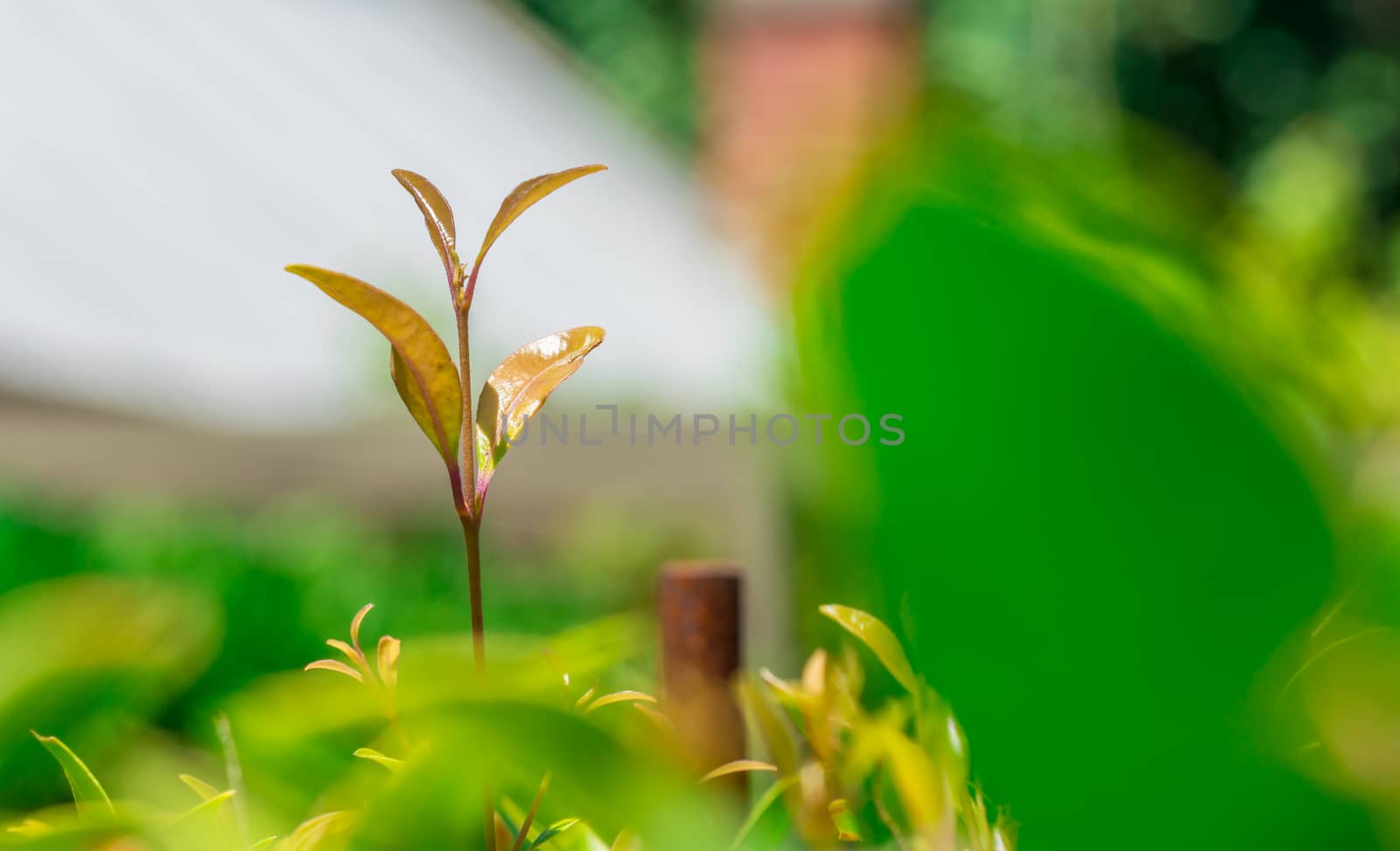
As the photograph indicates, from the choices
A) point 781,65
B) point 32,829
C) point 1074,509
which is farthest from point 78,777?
point 781,65

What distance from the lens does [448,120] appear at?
3133 millimetres

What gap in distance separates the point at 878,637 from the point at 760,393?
0.20m

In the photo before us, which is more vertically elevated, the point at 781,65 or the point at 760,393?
the point at 781,65

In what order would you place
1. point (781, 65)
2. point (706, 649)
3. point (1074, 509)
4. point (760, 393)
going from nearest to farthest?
point (1074, 509), point (706, 649), point (760, 393), point (781, 65)

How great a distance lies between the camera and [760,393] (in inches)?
13.2

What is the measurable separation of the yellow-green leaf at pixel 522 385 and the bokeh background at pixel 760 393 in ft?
0.10

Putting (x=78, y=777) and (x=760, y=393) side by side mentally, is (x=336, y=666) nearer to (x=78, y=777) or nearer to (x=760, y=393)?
(x=78, y=777)

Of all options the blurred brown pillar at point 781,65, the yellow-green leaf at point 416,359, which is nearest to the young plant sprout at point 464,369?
the yellow-green leaf at point 416,359

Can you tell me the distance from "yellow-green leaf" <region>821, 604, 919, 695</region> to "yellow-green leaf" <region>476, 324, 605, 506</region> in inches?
1.7

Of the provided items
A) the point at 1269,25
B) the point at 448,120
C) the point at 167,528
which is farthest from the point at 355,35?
the point at 1269,25

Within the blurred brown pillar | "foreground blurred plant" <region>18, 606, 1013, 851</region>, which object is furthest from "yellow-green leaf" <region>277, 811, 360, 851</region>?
the blurred brown pillar

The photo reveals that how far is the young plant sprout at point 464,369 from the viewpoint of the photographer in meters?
0.13

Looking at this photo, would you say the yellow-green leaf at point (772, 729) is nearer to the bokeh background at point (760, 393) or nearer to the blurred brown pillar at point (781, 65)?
the bokeh background at point (760, 393)

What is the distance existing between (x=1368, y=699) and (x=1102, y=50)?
482 cm
